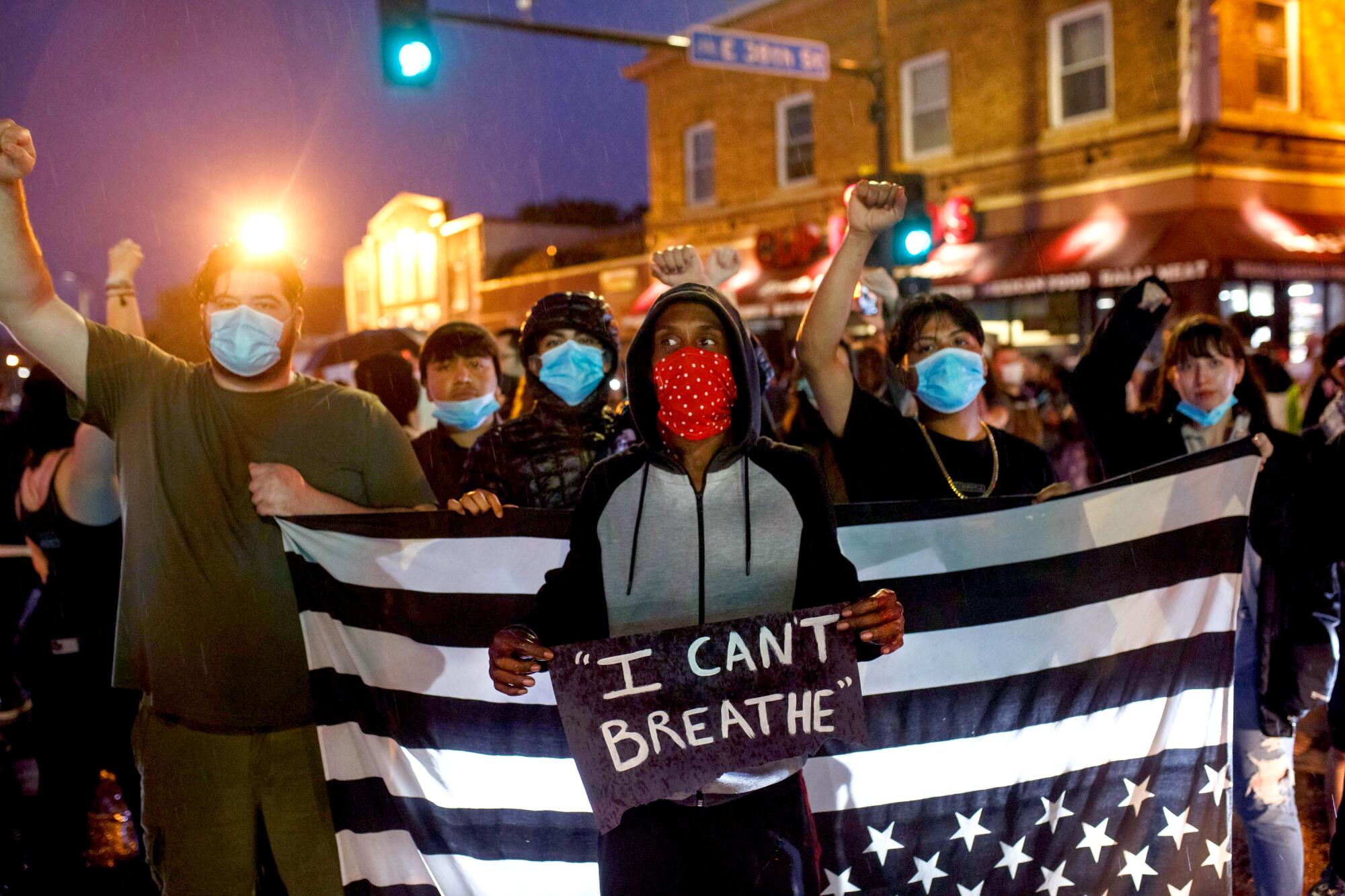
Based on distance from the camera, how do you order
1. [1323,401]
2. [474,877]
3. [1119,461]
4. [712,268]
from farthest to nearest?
[1323,401]
[712,268]
[1119,461]
[474,877]

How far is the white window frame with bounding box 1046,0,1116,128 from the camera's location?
15.7 metres

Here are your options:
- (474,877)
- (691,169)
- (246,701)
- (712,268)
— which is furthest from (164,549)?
(691,169)

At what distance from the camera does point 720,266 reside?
14.1 ft

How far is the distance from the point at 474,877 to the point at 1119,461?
2.58 m

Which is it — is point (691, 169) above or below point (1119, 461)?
above

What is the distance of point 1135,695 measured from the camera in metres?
3.40

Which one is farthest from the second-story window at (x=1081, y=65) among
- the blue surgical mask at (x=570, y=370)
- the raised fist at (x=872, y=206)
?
the raised fist at (x=872, y=206)

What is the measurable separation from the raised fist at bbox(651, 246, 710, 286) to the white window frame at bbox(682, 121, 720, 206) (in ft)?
68.1

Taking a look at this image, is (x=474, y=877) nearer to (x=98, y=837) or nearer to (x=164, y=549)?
(x=164, y=549)

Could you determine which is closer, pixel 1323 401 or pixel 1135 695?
pixel 1135 695

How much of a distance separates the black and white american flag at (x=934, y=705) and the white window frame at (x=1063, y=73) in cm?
1425

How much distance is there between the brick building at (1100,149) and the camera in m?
14.5

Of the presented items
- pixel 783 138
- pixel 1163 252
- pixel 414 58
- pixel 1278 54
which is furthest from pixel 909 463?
pixel 783 138

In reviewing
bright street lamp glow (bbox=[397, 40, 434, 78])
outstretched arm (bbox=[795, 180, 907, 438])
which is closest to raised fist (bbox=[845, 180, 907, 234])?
outstretched arm (bbox=[795, 180, 907, 438])
